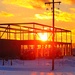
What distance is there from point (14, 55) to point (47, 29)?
1577 centimetres

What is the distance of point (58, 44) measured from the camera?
2618 inches

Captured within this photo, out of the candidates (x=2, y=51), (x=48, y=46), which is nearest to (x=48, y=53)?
(x=48, y=46)

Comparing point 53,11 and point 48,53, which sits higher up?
point 53,11

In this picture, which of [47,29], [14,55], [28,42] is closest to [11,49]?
[14,55]

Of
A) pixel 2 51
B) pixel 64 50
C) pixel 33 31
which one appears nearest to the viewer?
pixel 2 51

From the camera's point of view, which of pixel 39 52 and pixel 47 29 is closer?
pixel 39 52

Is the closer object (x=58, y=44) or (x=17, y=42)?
(x=17, y=42)

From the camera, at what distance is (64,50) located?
69750 millimetres

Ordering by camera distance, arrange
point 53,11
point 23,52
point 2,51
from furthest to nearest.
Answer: point 23,52 → point 2,51 → point 53,11

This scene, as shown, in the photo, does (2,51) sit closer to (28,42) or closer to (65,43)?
(28,42)

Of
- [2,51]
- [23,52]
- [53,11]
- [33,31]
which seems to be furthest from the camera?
[33,31]

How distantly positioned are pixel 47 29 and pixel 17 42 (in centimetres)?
1413

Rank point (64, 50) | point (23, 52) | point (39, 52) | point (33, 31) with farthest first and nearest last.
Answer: point (64, 50), point (33, 31), point (39, 52), point (23, 52)

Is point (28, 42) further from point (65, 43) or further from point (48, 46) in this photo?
point (65, 43)
